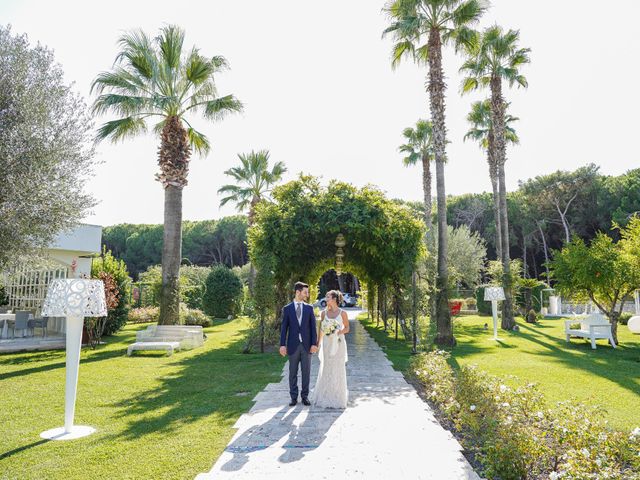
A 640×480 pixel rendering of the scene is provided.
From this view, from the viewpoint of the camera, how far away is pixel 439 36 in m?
15.1

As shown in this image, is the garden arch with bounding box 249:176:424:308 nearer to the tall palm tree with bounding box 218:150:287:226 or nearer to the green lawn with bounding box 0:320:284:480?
the green lawn with bounding box 0:320:284:480

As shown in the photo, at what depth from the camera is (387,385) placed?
786 centimetres

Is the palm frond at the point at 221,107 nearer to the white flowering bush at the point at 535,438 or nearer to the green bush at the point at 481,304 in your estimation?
the white flowering bush at the point at 535,438

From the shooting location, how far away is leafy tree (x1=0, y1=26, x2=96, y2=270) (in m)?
9.17

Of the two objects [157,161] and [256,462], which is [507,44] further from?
[256,462]

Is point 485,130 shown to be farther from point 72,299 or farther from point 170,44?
point 72,299

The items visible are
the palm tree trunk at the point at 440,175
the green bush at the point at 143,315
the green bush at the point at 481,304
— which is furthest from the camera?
the green bush at the point at 481,304

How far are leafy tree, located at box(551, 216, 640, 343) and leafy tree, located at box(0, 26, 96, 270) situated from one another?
45.9ft

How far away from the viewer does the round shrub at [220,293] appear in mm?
25409

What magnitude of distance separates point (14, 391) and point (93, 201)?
4.66 meters

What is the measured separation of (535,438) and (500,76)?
63.5ft

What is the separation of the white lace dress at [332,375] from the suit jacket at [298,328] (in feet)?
0.65

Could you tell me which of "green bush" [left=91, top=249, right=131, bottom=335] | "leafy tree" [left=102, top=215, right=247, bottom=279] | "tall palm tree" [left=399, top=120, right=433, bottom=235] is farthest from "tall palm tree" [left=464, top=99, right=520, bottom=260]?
"leafy tree" [left=102, top=215, right=247, bottom=279]

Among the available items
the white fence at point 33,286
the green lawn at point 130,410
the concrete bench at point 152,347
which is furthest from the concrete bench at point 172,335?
the white fence at point 33,286
